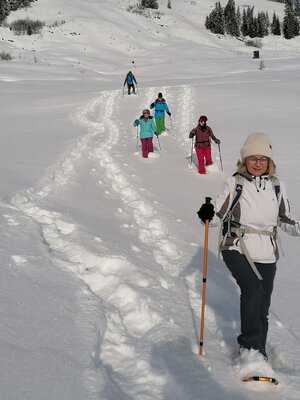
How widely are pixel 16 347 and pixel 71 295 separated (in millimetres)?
1110

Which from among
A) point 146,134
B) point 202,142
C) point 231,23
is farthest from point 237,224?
point 231,23

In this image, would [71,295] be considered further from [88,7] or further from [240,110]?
[88,7]

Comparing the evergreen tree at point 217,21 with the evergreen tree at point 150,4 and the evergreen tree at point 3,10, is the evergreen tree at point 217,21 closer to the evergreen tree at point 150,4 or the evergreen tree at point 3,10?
the evergreen tree at point 150,4

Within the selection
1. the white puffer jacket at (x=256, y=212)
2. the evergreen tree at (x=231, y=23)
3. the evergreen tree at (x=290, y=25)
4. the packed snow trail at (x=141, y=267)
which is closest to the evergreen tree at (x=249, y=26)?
the evergreen tree at (x=231, y=23)

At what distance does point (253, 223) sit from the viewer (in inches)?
144

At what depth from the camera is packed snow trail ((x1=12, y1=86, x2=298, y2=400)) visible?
11.4 feet

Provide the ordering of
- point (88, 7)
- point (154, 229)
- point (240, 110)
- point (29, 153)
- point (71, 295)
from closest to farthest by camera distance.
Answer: point (71, 295) < point (154, 229) < point (29, 153) < point (240, 110) < point (88, 7)

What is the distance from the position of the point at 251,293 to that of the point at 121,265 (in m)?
2.15

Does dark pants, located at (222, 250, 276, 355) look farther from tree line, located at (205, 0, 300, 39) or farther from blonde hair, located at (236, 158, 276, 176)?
tree line, located at (205, 0, 300, 39)

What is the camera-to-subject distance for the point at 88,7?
70.6 meters

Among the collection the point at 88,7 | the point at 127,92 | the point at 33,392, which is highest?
the point at 88,7

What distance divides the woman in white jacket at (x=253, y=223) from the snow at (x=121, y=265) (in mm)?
433

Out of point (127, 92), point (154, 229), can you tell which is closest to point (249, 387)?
point (154, 229)

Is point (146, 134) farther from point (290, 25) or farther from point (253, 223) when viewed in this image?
point (290, 25)
